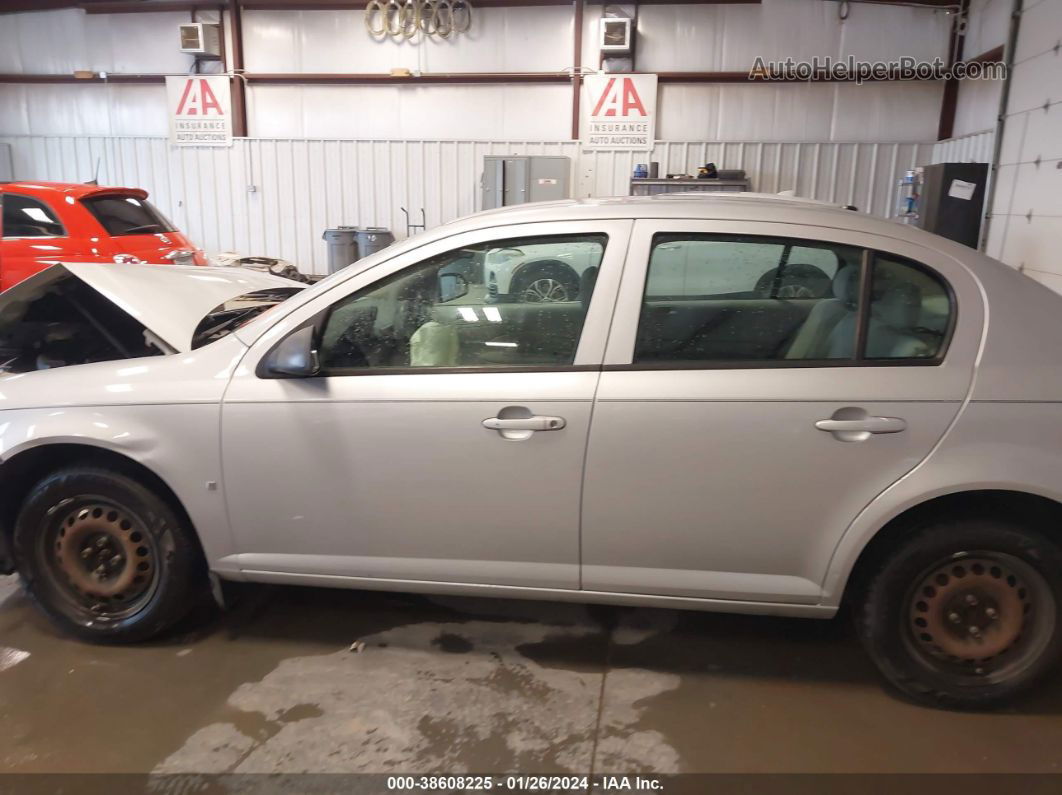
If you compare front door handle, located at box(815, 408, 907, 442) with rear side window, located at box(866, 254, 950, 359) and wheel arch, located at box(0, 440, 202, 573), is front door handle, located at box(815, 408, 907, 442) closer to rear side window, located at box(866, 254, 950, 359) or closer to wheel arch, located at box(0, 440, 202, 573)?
rear side window, located at box(866, 254, 950, 359)

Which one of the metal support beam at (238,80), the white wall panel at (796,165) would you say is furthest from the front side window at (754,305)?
the metal support beam at (238,80)

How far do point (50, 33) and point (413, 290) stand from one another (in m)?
12.0

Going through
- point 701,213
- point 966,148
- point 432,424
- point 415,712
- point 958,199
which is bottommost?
point 415,712

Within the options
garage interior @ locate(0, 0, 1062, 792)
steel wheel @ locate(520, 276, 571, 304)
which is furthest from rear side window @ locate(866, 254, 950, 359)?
garage interior @ locate(0, 0, 1062, 792)

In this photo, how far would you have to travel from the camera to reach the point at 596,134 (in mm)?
10320

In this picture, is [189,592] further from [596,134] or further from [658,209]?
[596,134]

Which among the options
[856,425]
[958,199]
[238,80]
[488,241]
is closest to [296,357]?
[488,241]

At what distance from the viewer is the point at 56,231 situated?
7.28 m

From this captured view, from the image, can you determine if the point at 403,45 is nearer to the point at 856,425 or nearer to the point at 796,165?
the point at 796,165

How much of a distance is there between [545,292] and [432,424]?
23.9 inches

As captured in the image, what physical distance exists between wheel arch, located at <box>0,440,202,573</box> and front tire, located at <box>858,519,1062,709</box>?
7.95 ft

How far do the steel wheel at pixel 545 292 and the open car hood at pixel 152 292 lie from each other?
4.45 feet

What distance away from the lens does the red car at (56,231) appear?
720 centimetres

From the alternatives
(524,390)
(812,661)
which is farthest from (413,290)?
(812,661)
